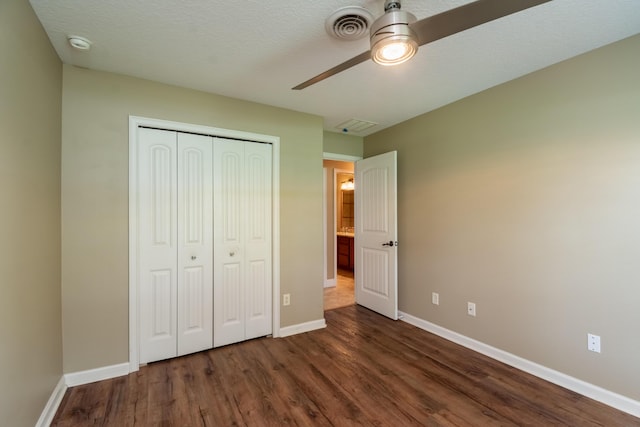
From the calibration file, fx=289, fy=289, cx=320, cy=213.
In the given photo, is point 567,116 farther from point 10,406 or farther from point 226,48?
point 10,406

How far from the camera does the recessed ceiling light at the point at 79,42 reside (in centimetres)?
185

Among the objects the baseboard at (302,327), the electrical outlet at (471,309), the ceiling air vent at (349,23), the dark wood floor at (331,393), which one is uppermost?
the ceiling air vent at (349,23)

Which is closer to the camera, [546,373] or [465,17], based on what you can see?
[465,17]

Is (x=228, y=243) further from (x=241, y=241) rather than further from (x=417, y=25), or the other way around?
(x=417, y=25)

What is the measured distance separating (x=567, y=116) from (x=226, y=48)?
2.53 metres

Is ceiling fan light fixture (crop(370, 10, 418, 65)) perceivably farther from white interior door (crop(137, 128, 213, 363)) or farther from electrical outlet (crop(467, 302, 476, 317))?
electrical outlet (crop(467, 302, 476, 317))

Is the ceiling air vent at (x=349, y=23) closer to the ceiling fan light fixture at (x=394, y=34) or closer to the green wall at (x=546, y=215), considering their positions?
the ceiling fan light fixture at (x=394, y=34)

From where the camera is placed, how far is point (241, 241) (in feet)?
9.45

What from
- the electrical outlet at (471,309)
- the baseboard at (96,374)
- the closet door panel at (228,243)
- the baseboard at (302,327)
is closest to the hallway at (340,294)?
the baseboard at (302,327)

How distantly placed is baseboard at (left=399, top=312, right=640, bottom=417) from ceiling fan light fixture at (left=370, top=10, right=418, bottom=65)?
2558 millimetres

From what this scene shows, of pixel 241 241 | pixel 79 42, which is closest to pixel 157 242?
pixel 241 241

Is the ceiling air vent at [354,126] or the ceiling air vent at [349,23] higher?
the ceiling air vent at [354,126]

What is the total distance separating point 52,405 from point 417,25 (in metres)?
3.03

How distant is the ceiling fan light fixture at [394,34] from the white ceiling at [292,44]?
0.31 metres
